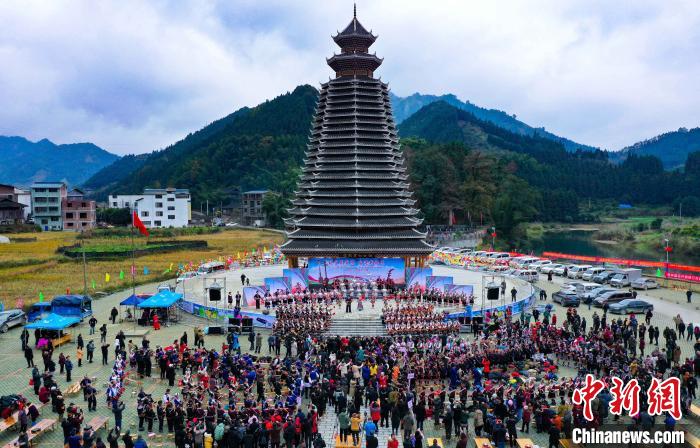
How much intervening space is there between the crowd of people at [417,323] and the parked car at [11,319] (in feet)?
85.4

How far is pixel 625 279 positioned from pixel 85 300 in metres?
49.3

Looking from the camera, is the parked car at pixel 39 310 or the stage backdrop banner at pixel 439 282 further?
the stage backdrop banner at pixel 439 282

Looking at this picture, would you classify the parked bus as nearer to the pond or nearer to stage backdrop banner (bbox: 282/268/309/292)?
stage backdrop banner (bbox: 282/268/309/292)

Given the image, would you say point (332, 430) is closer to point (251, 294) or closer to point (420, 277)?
point (251, 294)

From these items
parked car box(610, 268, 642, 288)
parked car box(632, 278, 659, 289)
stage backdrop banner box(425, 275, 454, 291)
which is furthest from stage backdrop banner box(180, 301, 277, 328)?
parked car box(632, 278, 659, 289)

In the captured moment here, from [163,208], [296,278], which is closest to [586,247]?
[296,278]

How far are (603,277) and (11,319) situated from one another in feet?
175

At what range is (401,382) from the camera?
24.8 m

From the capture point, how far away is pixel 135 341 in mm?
35438

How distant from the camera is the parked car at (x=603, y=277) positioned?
56.5m

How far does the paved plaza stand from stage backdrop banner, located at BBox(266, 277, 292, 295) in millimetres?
6082

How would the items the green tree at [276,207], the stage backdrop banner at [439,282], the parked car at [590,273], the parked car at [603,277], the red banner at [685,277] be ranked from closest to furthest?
the stage backdrop banner at [439,282]
the red banner at [685,277]
the parked car at [603,277]
the parked car at [590,273]
the green tree at [276,207]

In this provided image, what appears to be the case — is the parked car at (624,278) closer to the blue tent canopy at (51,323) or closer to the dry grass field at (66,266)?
the dry grass field at (66,266)

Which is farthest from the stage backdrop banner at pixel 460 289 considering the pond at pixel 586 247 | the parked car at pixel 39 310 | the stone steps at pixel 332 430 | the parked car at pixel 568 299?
the pond at pixel 586 247
